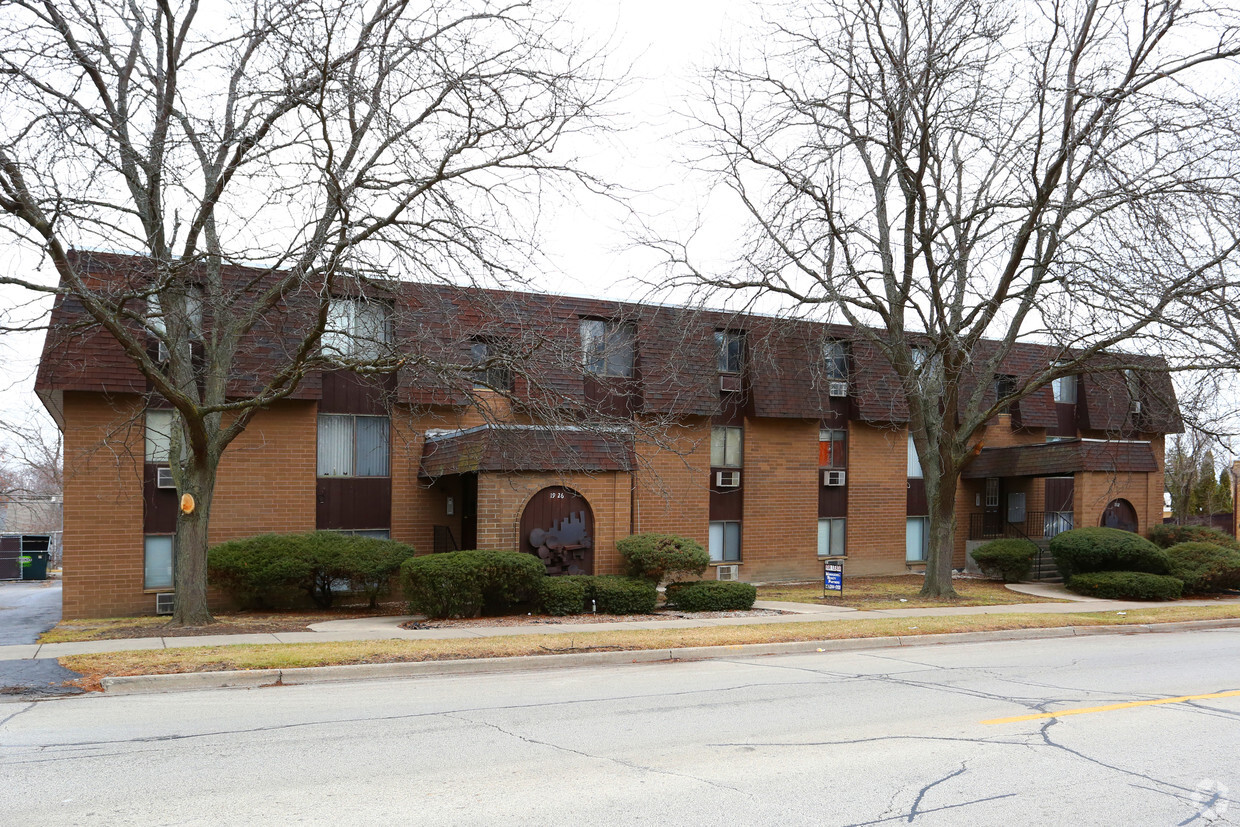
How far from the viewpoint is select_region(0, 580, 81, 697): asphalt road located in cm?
960

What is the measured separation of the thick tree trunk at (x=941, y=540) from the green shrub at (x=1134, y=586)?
4269mm

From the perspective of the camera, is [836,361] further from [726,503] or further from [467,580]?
[467,580]

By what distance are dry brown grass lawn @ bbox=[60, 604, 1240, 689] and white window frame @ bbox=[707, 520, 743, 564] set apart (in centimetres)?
873

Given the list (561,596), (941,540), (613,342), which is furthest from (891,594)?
(561,596)

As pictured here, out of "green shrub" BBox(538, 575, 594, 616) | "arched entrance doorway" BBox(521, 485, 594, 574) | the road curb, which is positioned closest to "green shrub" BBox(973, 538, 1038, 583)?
the road curb

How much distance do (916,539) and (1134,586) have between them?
7.06 meters

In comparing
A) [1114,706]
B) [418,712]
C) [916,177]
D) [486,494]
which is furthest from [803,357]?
[418,712]

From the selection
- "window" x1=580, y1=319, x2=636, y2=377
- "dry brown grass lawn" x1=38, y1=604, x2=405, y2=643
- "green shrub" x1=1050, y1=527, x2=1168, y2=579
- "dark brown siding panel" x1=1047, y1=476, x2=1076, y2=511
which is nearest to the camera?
"dry brown grass lawn" x1=38, y1=604, x2=405, y2=643

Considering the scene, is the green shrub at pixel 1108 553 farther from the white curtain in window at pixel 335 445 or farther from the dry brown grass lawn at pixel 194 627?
the white curtain in window at pixel 335 445

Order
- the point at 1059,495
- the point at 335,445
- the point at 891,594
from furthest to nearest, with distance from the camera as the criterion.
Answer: the point at 1059,495
the point at 891,594
the point at 335,445

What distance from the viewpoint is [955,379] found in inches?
781

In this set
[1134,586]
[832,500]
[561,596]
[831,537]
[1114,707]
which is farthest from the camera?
[831,537]

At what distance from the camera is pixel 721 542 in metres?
25.1

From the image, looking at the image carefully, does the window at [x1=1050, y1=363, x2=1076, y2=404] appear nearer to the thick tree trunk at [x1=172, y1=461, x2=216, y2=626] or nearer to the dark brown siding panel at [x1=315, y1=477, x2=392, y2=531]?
the dark brown siding panel at [x1=315, y1=477, x2=392, y2=531]
